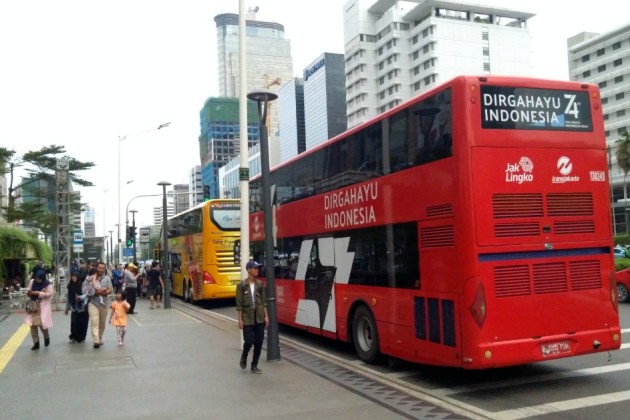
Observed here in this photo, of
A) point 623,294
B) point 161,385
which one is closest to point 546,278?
point 161,385

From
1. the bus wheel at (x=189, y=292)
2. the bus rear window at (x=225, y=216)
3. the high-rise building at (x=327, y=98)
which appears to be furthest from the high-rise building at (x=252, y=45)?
the high-rise building at (x=327, y=98)

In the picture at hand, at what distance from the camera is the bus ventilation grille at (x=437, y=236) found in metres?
7.56

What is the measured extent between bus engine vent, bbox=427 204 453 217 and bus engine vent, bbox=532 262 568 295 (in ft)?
4.19

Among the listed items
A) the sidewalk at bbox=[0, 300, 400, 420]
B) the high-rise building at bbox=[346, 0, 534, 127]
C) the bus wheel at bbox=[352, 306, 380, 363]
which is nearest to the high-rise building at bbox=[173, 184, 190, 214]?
the high-rise building at bbox=[346, 0, 534, 127]

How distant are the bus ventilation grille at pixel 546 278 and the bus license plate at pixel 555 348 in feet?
2.14

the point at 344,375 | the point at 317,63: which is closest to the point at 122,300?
the point at 344,375

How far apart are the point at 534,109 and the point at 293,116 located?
139677 millimetres

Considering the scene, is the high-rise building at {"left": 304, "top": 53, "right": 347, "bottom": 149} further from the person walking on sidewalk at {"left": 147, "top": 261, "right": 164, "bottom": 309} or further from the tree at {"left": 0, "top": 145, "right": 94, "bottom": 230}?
Result: the person walking on sidewalk at {"left": 147, "top": 261, "right": 164, "bottom": 309}

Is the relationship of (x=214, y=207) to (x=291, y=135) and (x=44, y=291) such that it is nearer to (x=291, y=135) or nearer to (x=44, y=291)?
(x=44, y=291)

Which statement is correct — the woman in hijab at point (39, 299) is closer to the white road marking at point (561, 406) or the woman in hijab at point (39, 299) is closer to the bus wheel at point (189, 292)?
the white road marking at point (561, 406)

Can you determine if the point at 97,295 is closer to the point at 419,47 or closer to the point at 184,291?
the point at 184,291

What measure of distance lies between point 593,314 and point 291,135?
141 metres

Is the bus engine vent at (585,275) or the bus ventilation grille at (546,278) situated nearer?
the bus ventilation grille at (546,278)

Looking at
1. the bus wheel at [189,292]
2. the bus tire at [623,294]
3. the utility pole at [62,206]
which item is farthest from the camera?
the bus wheel at [189,292]
